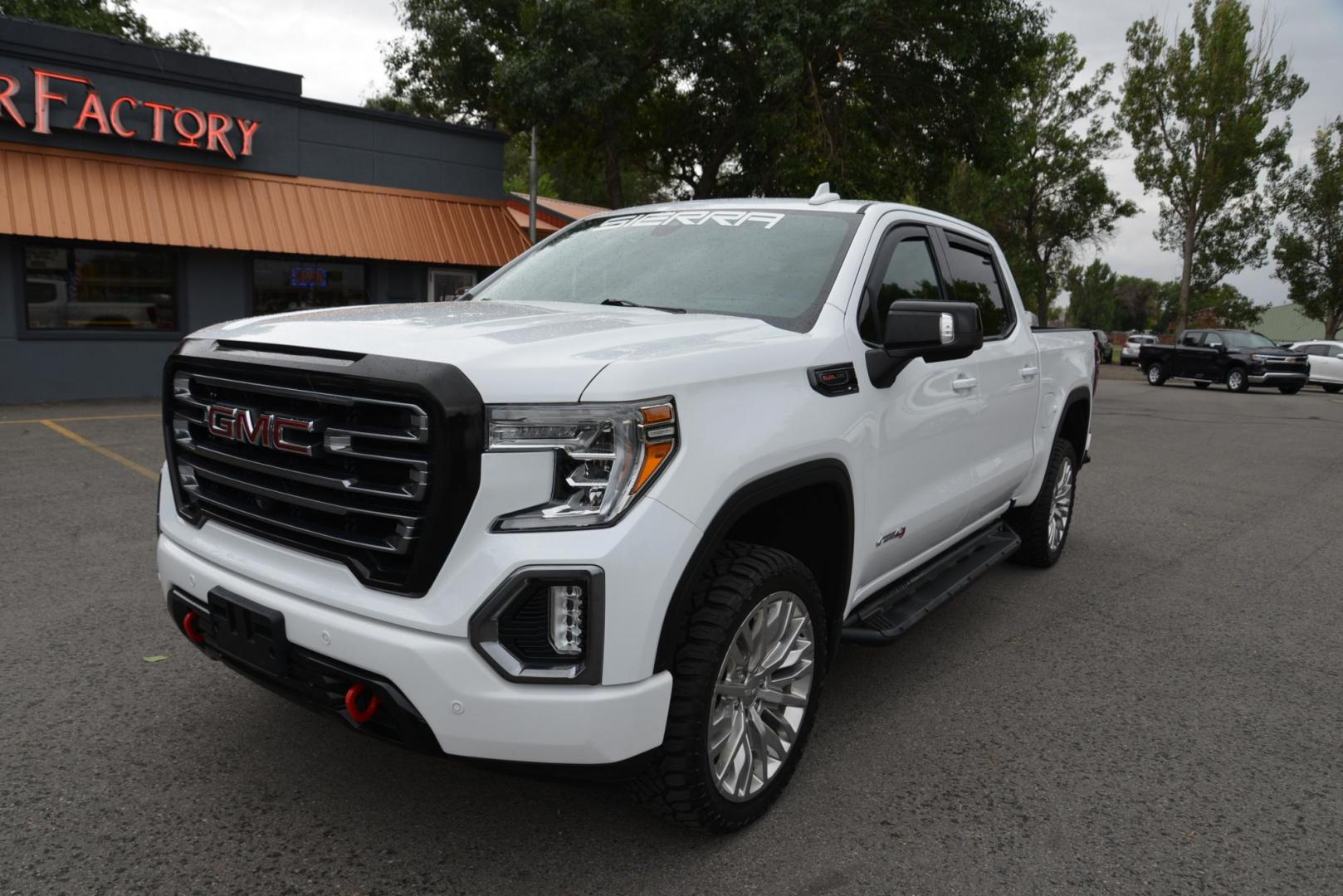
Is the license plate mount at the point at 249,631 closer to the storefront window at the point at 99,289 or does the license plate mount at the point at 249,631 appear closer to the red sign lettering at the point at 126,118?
the red sign lettering at the point at 126,118

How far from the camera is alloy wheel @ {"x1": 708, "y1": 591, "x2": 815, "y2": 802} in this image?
2.73 meters

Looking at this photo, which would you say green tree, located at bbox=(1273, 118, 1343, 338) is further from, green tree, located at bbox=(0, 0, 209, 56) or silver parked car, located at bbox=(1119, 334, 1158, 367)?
green tree, located at bbox=(0, 0, 209, 56)

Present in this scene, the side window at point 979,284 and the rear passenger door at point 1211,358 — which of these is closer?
the side window at point 979,284

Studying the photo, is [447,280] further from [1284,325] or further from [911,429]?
[1284,325]

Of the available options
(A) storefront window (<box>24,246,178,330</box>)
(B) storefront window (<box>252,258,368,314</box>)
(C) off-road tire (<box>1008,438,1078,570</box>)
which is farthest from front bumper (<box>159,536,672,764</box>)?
(B) storefront window (<box>252,258,368,314</box>)

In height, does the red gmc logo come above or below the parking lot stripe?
above

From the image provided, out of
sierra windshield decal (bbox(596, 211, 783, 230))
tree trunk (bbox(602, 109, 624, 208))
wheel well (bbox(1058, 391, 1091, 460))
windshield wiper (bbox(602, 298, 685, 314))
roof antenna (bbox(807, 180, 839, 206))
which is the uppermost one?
tree trunk (bbox(602, 109, 624, 208))

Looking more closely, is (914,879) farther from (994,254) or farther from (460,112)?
(460,112)

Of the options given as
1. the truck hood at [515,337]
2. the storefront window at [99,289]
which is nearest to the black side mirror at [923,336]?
the truck hood at [515,337]

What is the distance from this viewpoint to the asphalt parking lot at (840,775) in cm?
270

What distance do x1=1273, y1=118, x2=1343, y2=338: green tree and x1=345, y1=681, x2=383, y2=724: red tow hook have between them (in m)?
51.3

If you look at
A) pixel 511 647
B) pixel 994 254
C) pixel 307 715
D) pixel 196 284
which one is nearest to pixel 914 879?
pixel 511 647

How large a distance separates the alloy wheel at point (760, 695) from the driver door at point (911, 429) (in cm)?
50

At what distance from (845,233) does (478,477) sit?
196 cm
